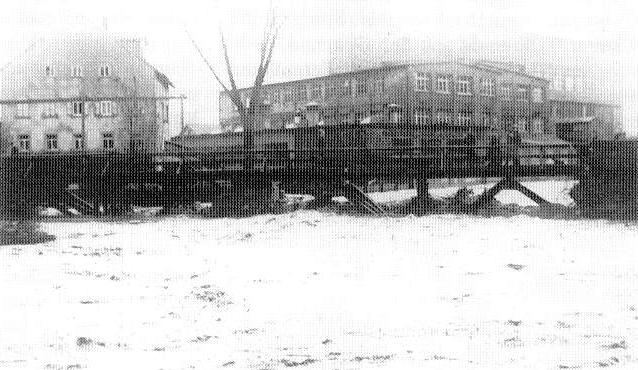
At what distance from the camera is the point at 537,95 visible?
58.2 m

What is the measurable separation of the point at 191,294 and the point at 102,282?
169 centimetres

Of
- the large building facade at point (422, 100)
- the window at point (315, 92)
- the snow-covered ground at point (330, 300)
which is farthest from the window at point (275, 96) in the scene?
the snow-covered ground at point (330, 300)

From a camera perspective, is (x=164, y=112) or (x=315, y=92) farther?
(x=164, y=112)

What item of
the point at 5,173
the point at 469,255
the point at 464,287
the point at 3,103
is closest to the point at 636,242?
the point at 469,255

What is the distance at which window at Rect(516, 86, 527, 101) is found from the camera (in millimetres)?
55250

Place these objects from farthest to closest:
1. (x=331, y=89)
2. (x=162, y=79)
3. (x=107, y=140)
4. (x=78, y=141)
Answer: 1. (x=162, y=79)
2. (x=107, y=140)
3. (x=78, y=141)
4. (x=331, y=89)

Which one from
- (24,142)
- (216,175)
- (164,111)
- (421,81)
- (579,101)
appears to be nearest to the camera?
(216,175)

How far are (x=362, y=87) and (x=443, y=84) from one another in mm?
5754

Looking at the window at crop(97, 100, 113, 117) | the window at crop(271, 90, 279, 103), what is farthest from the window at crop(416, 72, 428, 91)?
the window at crop(97, 100, 113, 117)

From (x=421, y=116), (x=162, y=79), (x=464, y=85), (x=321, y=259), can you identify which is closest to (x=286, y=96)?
(x=421, y=116)

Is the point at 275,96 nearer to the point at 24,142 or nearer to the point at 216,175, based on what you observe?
the point at 24,142

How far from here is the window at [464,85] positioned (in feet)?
168

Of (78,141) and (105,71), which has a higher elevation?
(105,71)

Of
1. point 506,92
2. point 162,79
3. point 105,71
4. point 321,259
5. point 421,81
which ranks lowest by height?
point 321,259
